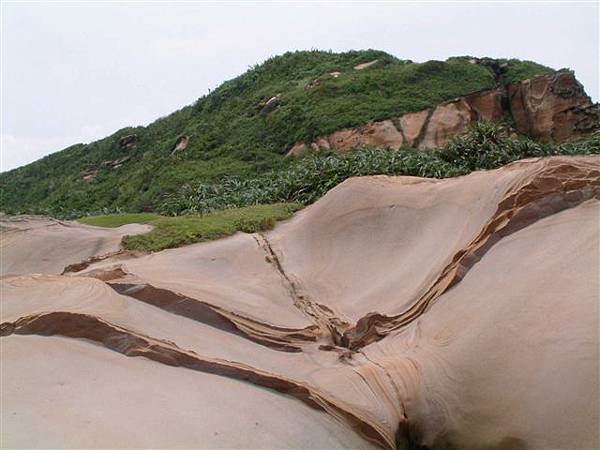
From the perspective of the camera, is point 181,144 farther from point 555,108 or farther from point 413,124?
point 555,108

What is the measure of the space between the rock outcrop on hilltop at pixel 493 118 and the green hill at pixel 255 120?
50cm

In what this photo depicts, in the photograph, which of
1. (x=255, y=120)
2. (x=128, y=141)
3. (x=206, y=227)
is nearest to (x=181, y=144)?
(x=255, y=120)

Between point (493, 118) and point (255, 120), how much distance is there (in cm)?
772

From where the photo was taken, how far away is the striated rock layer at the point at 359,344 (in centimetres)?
290

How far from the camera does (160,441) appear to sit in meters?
2.63

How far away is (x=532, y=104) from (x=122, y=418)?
17750 mm

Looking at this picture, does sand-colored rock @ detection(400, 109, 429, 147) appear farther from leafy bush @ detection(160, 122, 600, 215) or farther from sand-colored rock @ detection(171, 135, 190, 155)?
sand-colored rock @ detection(171, 135, 190, 155)

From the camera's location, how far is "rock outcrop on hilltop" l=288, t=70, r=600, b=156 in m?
17.7

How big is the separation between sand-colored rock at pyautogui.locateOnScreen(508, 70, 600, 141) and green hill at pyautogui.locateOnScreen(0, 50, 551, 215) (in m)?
1.73

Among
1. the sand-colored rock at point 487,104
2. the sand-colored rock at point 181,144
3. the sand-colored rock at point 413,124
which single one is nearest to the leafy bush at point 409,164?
the sand-colored rock at point 413,124

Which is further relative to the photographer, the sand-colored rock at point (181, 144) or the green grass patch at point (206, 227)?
the sand-colored rock at point (181, 144)

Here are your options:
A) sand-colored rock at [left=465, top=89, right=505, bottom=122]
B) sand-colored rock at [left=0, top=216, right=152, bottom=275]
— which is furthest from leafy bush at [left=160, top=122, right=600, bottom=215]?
sand-colored rock at [left=465, top=89, right=505, bottom=122]

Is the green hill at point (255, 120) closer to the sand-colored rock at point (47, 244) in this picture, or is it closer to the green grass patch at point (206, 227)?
the sand-colored rock at point (47, 244)

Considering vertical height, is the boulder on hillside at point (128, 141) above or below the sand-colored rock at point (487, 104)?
above
